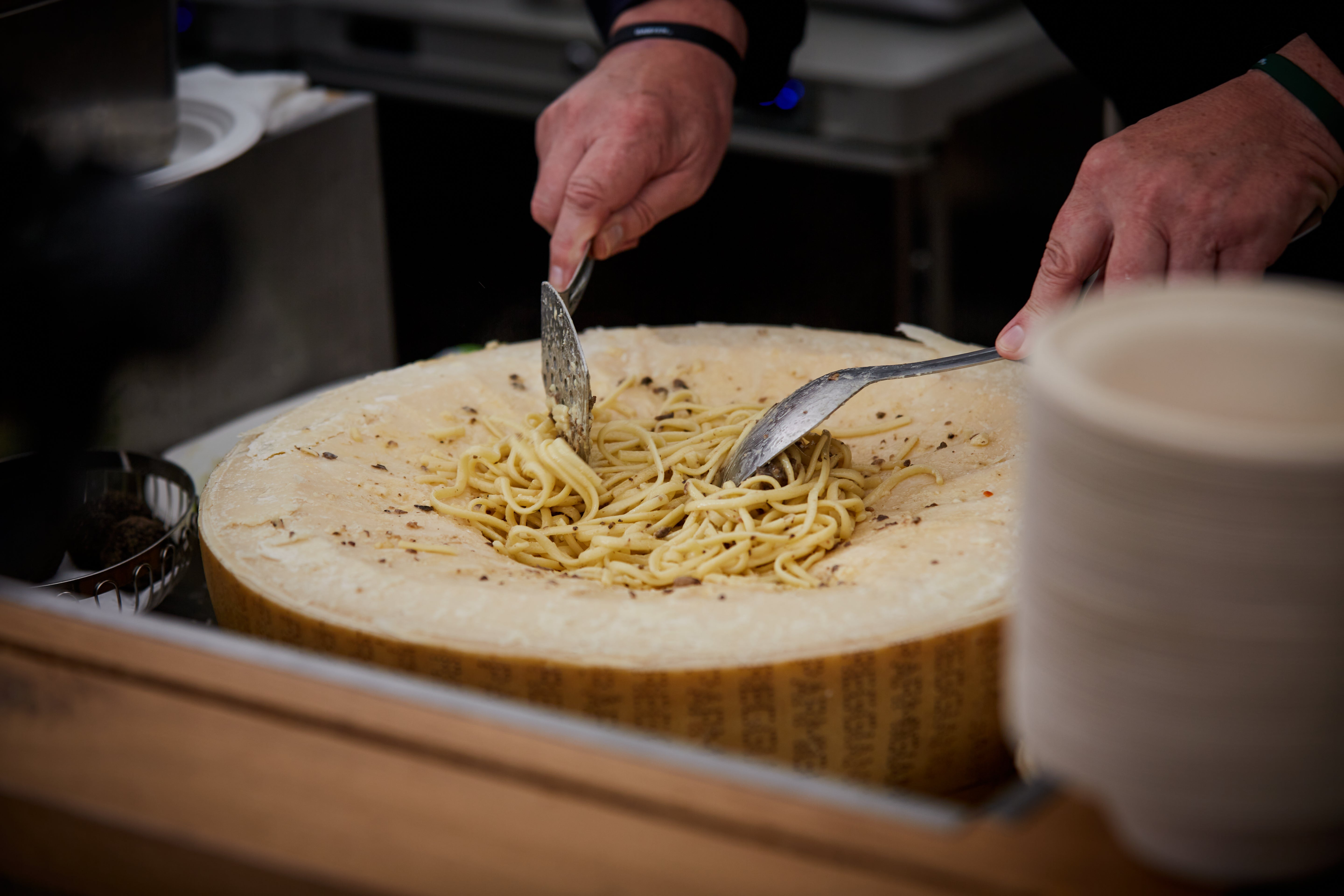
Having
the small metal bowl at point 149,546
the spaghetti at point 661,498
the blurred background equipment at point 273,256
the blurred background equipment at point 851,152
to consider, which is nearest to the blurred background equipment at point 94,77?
the blurred background equipment at point 273,256

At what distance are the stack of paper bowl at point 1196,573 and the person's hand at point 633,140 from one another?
4.69 feet

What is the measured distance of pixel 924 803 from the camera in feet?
2.40

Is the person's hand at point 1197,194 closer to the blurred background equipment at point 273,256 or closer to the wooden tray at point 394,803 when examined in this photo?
the wooden tray at point 394,803

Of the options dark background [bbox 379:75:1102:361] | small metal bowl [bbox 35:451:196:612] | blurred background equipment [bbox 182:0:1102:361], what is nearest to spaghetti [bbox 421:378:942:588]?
small metal bowl [bbox 35:451:196:612]

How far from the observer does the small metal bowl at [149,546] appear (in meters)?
1.38

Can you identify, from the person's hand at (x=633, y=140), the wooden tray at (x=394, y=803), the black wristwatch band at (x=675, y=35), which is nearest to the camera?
the wooden tray at (x=394, y=803)

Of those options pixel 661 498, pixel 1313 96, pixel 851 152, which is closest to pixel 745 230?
pixel 851 152

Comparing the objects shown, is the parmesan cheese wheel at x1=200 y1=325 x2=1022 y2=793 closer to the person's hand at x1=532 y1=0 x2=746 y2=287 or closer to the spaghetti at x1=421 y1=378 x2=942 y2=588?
the spaghetti at x1=421 y1=378 x2=942 y2=588

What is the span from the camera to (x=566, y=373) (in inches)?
68.2

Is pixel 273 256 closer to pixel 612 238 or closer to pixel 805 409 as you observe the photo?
pixel 612 238

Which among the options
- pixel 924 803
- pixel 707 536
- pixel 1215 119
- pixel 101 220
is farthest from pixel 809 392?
pixel 101 220

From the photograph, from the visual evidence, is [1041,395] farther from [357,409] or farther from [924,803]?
[357,409]

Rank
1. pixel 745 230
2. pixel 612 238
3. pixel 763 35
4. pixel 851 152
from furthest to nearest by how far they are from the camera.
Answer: pixel 851 152 < pixel 745 230 < pixel 763 35 < pixel 612 238

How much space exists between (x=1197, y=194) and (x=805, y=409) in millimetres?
549
